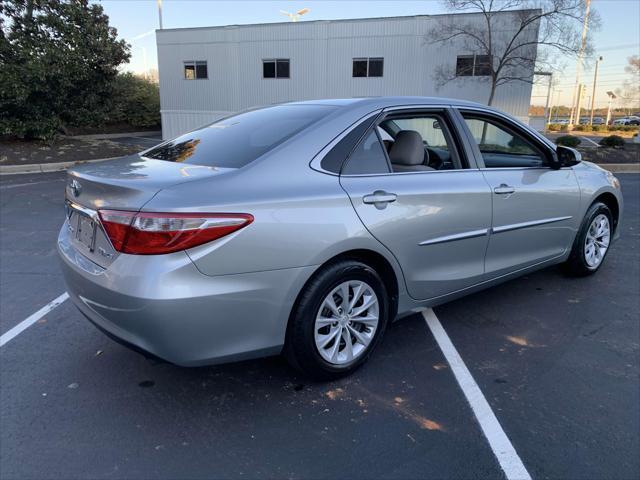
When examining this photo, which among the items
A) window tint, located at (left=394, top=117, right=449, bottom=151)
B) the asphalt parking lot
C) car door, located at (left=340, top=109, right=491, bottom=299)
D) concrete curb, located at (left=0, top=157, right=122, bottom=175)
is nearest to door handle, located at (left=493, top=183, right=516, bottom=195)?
car door, located at (left=340, top=109, right=491, bottom=299)

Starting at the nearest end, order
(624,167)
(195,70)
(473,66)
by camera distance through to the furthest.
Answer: (624,167)
(473,66)
(195,70)

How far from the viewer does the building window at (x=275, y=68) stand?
1008 inches

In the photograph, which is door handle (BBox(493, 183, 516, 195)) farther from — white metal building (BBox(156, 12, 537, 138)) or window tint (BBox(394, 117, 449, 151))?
white metal building (BBox(156, 12, 537, 138))

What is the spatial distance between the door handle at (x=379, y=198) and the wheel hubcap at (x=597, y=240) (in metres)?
2.69

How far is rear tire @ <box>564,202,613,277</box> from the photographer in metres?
4.65

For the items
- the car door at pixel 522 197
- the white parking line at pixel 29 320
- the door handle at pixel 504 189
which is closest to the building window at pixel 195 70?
the white parking line at pixel 29 320

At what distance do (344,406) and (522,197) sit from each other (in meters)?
2.18

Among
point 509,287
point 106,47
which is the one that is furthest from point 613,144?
point 106,47

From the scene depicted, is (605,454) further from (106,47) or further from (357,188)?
(106,47)

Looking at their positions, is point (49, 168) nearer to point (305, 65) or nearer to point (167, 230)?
point (167, 230)

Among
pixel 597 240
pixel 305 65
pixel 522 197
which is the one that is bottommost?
pixel 597 240

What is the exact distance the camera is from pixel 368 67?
2448 centimetres

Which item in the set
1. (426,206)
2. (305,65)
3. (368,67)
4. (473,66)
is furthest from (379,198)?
(305,65)

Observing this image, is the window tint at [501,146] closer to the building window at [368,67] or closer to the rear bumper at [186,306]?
the rear bumper at [186,306]
